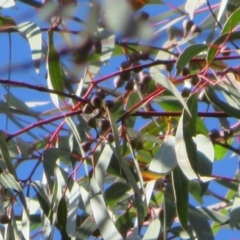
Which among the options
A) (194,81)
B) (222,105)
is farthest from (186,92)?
(222,105)

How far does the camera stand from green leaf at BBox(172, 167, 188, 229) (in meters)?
1.00

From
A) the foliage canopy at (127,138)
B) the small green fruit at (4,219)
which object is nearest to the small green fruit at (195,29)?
the foliage canopy at (127,138)

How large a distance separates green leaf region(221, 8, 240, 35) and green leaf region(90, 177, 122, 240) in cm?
26

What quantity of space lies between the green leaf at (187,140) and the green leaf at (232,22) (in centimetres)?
9

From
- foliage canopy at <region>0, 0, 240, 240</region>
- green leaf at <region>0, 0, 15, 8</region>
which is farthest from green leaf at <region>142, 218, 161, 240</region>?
green leaf at <region>0, 0, 15, 8</region>

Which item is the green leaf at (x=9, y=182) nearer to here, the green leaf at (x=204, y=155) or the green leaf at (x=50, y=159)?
the green leaf at (x=50, y=159)

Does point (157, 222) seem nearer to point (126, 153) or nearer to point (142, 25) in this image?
point (126, 153)

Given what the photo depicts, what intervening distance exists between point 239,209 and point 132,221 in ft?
0.60

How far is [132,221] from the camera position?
1.18m

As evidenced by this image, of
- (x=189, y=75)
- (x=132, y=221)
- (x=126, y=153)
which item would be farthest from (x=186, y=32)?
(x=132, y=221)

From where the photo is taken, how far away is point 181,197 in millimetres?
1000

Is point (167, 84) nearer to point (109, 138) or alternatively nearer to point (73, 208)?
point (109, 138)

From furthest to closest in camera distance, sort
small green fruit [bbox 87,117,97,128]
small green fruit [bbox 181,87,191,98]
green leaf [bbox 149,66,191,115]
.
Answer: small green fruit [bbox 181,87,191,98] → small green fruit [bbox 87,117,97,128] → green leaf [bbox 149,66,191,115]

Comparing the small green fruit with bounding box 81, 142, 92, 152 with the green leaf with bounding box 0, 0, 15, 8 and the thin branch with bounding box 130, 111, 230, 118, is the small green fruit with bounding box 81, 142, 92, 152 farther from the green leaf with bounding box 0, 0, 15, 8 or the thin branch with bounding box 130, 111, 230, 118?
the green leaf with bounding box 0, 0, 15, 8
